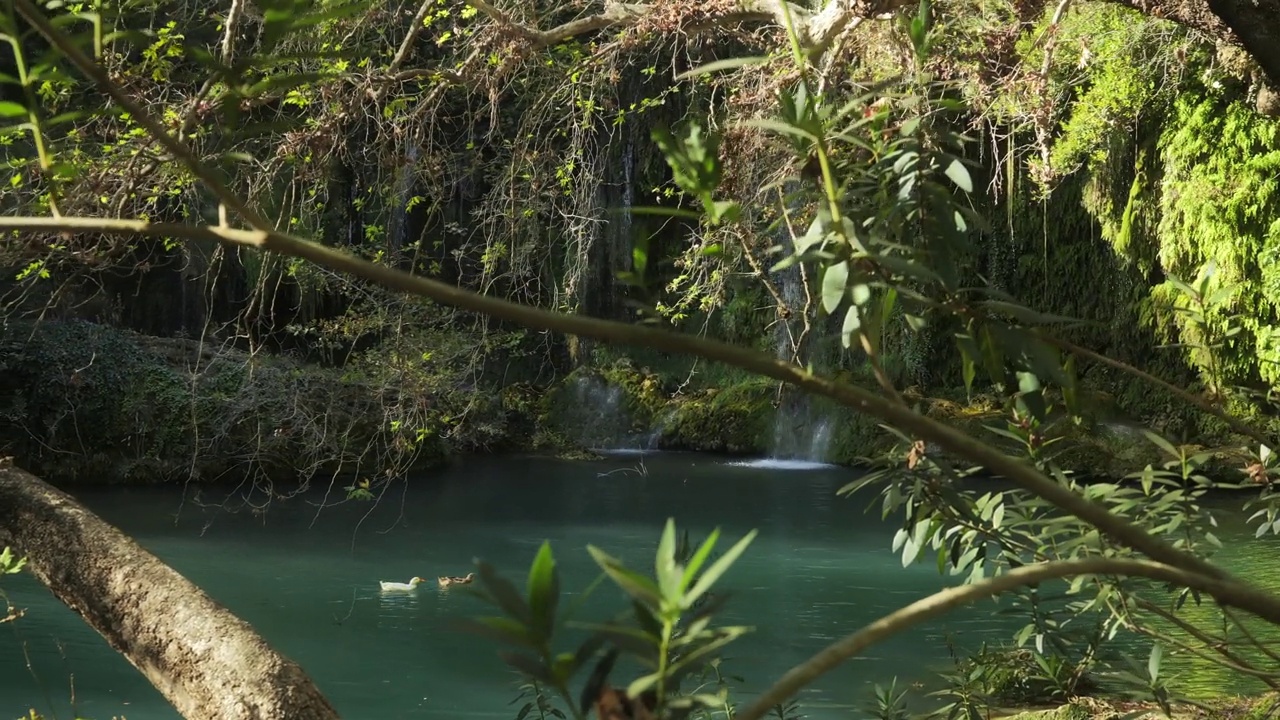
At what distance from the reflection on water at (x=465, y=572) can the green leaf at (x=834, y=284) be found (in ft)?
8.45

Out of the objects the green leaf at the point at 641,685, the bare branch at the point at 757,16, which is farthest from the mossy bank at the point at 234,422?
the green leaf at the point at 641,685

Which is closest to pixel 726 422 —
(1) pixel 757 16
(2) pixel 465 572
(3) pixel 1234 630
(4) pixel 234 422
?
(4) pixel 234 422

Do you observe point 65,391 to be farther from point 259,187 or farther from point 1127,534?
point 1127,534

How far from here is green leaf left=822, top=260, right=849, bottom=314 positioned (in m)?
0.91

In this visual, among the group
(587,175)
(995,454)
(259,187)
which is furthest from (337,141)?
(995,454)

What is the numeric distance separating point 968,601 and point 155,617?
2294mm

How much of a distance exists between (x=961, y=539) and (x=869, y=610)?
4229mm

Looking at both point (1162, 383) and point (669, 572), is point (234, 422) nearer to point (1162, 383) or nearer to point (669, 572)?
point (1162, 383)

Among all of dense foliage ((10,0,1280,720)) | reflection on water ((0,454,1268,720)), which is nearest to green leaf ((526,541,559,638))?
dense foliage ((10,0,1280,720))

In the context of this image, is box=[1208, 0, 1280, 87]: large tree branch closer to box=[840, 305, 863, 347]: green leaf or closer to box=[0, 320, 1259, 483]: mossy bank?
box=[840, 305, 863, 347]: green leaf

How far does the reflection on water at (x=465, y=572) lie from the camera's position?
504 cm

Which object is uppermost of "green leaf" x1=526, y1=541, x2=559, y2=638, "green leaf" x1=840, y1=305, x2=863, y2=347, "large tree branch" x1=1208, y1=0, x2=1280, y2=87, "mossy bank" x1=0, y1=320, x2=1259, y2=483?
"large tree branch" x1=1208, y1=0, x2=1280, y2=87

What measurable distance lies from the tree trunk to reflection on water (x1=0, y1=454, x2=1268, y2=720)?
1.26 ft

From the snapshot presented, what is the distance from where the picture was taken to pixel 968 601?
0.64 m
